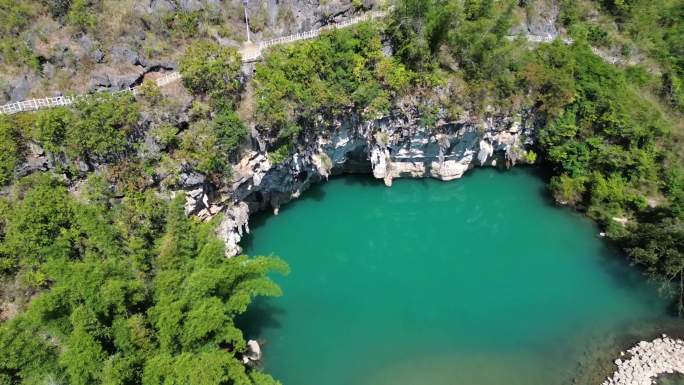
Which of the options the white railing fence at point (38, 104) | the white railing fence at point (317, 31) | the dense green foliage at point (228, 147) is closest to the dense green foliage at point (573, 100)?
the dense green foliage at point (228, 147)

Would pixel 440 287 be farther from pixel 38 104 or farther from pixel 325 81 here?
pixel 38 104

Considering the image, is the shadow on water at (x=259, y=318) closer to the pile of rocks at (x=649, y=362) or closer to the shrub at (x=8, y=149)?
the shrub at (x=8, y=149)

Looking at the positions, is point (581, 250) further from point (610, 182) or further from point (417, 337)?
point (417, 337)

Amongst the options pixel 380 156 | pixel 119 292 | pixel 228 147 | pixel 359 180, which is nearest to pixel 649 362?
pixel 380 156

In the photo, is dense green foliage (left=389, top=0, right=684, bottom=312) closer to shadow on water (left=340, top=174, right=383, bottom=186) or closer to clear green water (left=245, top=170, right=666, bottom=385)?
clear green water (left=245, top=170, right=666, bottom=385)

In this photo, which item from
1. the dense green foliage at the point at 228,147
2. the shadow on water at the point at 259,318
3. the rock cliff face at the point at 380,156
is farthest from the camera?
the rock cliff face at the point at 380,156

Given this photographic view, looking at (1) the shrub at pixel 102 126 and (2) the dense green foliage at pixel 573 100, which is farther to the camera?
(2) the dense green foliage at pixel 573 100
